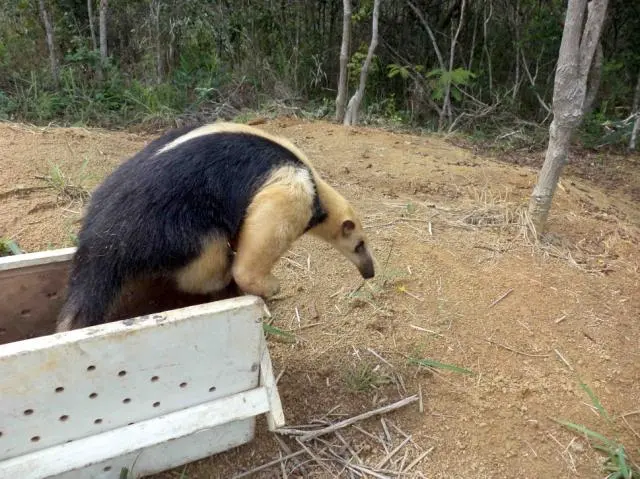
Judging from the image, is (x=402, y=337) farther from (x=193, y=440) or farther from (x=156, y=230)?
(x=156, y=230)

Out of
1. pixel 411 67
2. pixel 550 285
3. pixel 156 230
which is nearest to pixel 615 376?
pixel 550 285

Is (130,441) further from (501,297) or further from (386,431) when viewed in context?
(501,297)

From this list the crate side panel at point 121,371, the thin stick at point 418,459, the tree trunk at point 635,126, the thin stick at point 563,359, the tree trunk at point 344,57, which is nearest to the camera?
the crate side panel at point 121,371

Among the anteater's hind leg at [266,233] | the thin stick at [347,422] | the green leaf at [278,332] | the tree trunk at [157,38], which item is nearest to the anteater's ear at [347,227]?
the anteater's hind leg at [266,233]

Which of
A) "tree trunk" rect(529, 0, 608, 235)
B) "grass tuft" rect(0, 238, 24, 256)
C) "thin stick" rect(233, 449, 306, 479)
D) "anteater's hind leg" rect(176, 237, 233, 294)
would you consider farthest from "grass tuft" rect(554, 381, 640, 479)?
"grass tuft" rect(0, 238, 24, 256)

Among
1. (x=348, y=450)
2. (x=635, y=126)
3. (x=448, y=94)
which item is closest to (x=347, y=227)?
(x=348, y=450)

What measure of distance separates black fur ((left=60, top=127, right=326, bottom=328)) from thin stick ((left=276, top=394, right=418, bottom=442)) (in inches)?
31.9

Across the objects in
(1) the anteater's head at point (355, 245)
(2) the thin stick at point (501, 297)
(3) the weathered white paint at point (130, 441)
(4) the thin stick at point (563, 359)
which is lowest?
(4) the thin stick at point (563, 359)

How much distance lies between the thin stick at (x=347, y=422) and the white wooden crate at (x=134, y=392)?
8.4 inches

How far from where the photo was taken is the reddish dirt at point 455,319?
2279 millimetres

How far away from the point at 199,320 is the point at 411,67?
7.74 metres

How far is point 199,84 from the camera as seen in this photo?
8.32 metres

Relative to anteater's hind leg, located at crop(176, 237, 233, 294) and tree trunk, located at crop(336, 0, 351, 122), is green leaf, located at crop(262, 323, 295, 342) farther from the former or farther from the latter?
tree trunk, located at crop(336, 0, 351, 122)

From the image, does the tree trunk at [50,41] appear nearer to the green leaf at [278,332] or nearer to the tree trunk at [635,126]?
the green leaf at [278,332]
